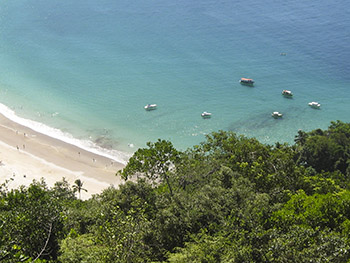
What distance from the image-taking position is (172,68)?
76250mm

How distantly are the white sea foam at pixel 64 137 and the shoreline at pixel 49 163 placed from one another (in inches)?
27.1

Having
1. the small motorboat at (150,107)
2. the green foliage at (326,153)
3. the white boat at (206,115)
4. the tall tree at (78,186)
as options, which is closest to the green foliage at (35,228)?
the tall tree at (78,186)

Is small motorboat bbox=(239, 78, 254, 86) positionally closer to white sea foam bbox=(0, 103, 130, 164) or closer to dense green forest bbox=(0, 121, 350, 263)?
white sea foam bbox=(0, 103, 130, 164)

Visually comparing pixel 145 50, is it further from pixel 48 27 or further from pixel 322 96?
pixel 322 96

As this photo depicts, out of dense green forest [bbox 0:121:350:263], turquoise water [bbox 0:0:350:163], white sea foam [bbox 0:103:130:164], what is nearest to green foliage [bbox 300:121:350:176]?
turquoise water [bbox 0:0:350:163]

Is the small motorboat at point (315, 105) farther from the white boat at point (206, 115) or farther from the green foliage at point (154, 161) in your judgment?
the green foliage at point (154, 161)

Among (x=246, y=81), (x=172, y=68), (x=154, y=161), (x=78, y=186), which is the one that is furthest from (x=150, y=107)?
(x=154, y=161)

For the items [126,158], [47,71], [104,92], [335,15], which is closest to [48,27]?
[47,71]

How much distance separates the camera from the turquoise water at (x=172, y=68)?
2422 inches

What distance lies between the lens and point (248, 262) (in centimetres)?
1761

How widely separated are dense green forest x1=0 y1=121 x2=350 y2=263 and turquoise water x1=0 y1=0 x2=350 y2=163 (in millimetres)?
27499

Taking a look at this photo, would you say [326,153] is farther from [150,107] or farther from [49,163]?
[49,163]

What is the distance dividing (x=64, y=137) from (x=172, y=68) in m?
28.5

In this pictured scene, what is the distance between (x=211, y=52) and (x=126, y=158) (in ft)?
129
